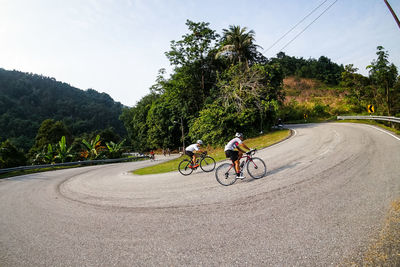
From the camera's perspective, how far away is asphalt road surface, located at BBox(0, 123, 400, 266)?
3066 millimetres

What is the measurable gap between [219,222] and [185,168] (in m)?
5.59

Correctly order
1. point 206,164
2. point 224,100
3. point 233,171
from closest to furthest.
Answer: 1. point 233,171
2. point 206,164
3. point 224,100

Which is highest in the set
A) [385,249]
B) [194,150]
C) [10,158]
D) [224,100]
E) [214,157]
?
[224,100]

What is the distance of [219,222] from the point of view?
408 centimetres

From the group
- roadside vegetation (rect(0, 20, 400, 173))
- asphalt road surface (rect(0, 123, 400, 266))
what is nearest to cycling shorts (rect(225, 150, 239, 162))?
asphalt road surface (rect(0, 123, 400, 266))

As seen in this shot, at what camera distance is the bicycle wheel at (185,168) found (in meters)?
9.64

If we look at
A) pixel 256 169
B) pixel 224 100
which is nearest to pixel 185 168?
pixel 256 169

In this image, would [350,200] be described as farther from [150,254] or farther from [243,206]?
[150,254]

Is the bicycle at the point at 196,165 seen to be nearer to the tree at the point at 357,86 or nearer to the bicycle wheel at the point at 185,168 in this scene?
the bicycle wheel at the point at 185,168

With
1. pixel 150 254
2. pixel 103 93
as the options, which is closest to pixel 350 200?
pixel 150 254

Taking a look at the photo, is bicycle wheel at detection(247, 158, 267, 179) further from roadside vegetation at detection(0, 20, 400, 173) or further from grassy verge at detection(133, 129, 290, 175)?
roadside vegetation at detection(0, 20, 400, 173)

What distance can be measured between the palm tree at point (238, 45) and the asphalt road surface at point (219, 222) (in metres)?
21.5

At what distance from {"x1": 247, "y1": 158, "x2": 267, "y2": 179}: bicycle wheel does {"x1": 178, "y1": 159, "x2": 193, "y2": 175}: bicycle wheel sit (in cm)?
364

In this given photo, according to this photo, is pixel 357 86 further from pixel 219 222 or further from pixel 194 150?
pixel 219 222
